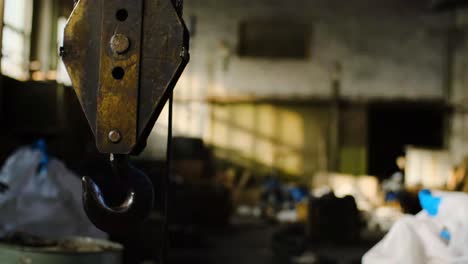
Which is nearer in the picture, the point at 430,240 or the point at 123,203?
the point at 123,203

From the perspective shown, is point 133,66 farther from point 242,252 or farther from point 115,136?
point 242,252

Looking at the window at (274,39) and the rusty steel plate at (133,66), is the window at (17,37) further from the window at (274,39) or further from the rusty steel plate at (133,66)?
the rusty steel plate at (133,66)

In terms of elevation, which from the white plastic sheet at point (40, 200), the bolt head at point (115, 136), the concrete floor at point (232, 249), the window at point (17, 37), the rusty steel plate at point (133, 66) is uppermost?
the window at point (17, 37)

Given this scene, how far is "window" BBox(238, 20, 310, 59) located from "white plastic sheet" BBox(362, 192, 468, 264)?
376 inches

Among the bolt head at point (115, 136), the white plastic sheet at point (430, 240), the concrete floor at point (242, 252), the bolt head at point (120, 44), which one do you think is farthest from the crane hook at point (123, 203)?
the concrete floor at point (242, 252)

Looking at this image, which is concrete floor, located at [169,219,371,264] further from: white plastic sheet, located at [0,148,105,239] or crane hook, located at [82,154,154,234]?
crane hook, located at [82,154,154,234]

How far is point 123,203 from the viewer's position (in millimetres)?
852

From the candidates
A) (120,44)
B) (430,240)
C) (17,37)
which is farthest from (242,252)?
(17,37)

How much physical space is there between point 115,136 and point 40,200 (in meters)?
1.28

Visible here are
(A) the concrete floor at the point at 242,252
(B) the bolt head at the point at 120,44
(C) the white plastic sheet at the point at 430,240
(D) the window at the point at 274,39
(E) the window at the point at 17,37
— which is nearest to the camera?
(B) the bolt head at the point at 120,44

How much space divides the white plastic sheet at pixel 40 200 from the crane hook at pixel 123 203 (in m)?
1.15

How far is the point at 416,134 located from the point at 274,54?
3.22 m

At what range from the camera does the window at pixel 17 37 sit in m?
6.50

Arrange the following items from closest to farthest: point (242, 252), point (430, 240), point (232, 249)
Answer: point (430, 240), point (242, 252), point (232, 249)
